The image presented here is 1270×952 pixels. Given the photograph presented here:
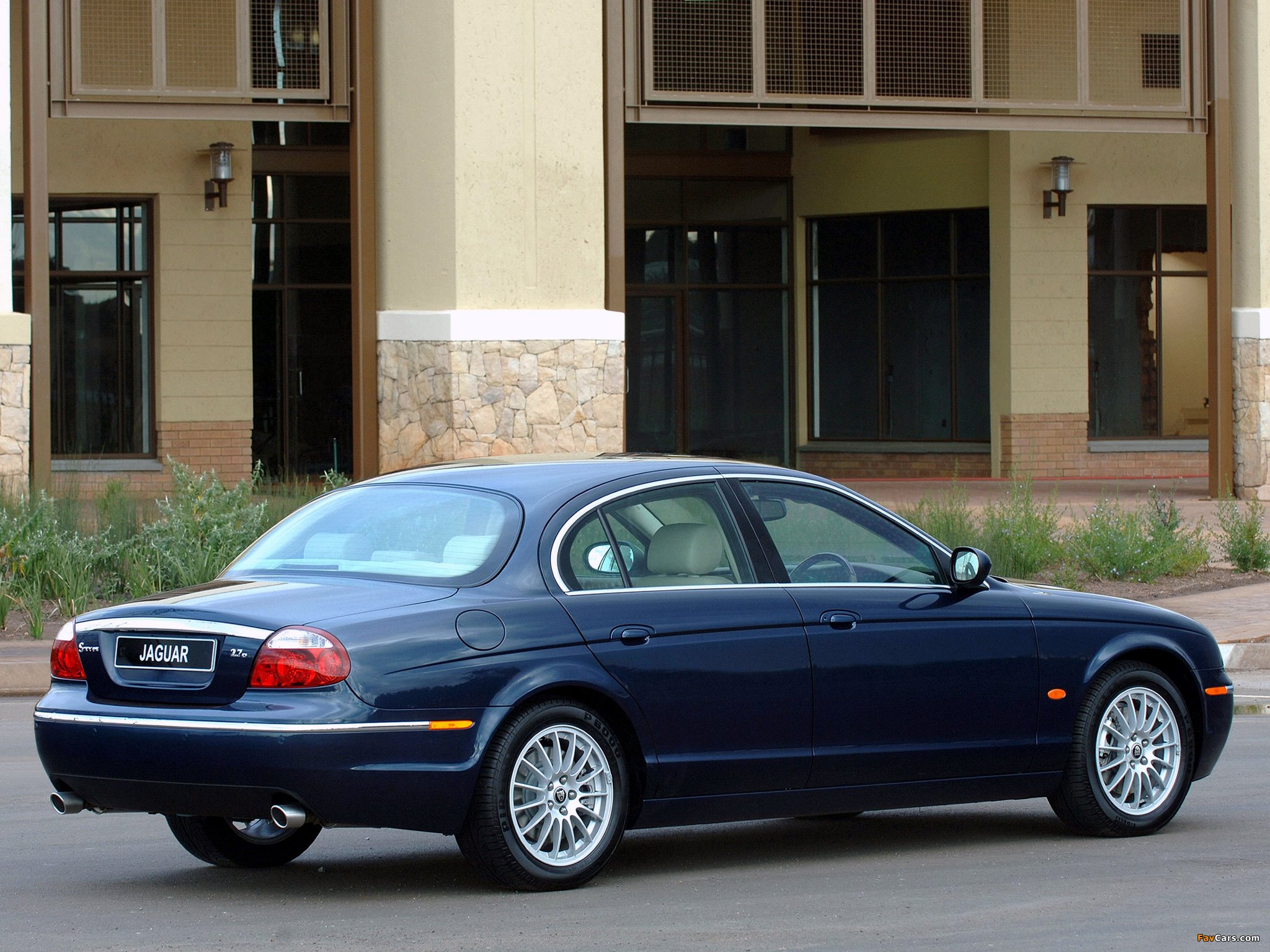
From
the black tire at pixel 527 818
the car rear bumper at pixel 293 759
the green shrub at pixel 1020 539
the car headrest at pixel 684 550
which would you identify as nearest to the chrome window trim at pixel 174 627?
the car rear bumper at pixel 293 759

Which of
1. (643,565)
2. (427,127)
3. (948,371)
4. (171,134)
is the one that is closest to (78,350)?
(171,134)

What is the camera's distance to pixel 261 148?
25.5 meters

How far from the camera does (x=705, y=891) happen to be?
652 cm

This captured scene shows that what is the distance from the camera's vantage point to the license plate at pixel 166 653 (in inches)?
239

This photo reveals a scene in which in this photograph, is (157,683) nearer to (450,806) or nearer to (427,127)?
(450,806)

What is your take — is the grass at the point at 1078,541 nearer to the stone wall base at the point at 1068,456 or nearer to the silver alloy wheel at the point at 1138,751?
the silver alloy wheel at the point at 1138,751

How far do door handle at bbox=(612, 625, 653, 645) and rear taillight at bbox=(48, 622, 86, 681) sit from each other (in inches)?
71.3

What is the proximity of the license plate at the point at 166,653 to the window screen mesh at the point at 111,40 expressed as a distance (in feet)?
47.5

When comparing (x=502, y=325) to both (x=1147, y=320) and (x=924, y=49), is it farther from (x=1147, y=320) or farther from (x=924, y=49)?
(x=1147, y=320)

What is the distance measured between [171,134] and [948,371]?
11827 mm

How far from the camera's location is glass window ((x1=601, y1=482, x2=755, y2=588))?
6715 mm

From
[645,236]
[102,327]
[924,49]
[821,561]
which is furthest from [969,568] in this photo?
[645,236]

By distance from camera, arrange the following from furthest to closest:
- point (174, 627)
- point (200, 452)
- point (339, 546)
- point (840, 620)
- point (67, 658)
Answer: point (200, 452)
point (840, 620)
point (339, 546)
point (67, 658)
point (174, 627)

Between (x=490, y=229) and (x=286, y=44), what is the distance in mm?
2928
